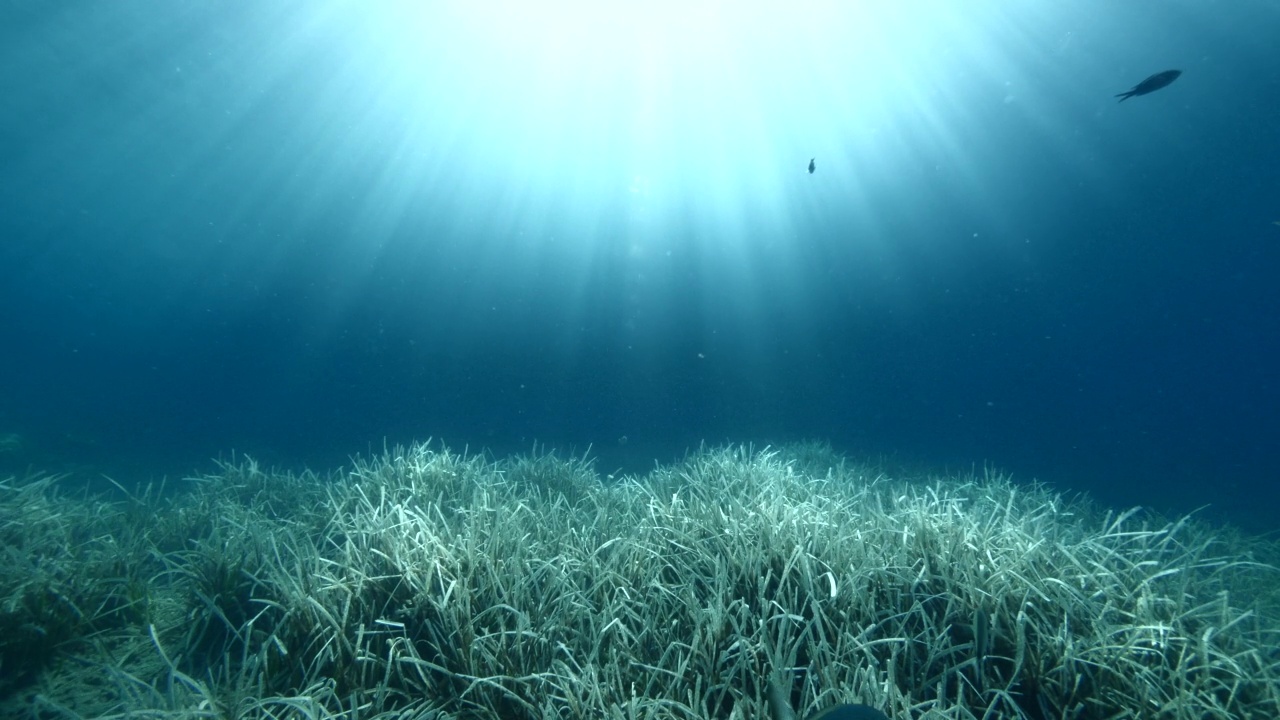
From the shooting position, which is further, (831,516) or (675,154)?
(675,154)

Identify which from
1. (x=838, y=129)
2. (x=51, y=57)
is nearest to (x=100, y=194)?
(x=51, y=57)

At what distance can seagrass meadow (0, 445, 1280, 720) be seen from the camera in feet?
6.02

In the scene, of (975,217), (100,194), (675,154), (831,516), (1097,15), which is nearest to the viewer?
(831,516)

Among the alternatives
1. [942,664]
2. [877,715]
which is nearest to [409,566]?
[877,715]

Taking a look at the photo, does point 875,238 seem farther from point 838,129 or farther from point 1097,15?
point 1097,15

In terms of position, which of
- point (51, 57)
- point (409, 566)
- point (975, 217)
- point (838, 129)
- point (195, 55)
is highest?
point (51, 57)

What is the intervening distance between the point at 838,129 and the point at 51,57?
28676mm

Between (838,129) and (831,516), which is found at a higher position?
(838,129)

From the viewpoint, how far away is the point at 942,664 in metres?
2.08

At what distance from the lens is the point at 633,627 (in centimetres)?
230

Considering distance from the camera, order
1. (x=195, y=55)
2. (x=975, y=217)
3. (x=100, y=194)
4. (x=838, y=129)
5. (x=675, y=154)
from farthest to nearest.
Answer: (x=100, y=194), (x=975, y=217), (x=675, y=154), (x=838, y=129), (x=195, y=55)

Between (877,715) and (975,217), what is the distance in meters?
31.0

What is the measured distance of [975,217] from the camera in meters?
25.8

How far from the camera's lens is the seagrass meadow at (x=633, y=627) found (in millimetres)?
1836
